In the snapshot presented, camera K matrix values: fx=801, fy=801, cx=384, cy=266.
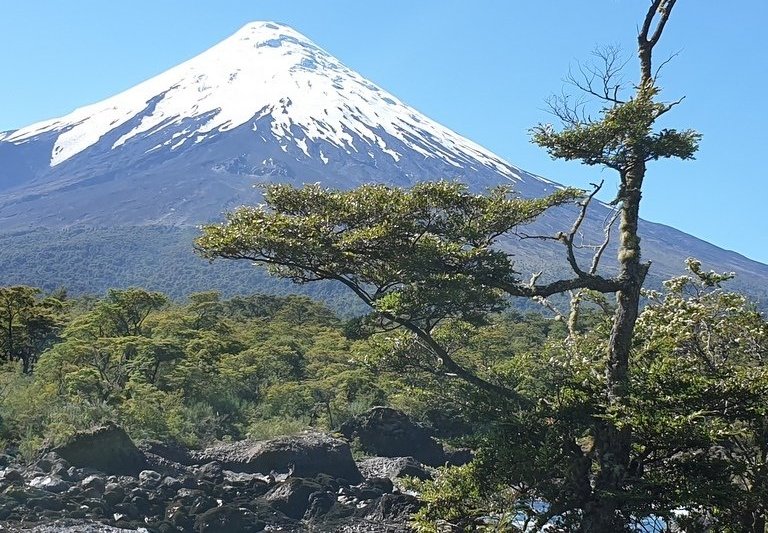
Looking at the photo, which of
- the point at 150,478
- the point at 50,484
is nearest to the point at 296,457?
the point at 150,478

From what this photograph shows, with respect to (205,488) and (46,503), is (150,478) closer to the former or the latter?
(205,488)

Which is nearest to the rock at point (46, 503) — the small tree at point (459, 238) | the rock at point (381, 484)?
the rock at point (381, 484)

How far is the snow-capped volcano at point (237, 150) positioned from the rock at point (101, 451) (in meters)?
90.6

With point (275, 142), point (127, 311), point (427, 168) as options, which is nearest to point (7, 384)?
point (127, 311)

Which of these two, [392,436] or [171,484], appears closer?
[171,484]

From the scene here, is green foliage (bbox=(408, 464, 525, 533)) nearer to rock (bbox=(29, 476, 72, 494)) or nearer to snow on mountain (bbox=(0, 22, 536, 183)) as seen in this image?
rock (bbox=(29, 476, 72, 494))

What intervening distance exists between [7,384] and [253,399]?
7.61 meters

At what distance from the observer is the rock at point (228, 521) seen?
15.8m

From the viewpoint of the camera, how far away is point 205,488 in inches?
734

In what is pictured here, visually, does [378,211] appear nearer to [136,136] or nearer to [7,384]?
[7,384]

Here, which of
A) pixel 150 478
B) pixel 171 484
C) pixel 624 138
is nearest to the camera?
pixel 624 138

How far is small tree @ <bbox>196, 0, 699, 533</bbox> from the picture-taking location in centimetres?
693

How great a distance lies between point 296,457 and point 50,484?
6083mm

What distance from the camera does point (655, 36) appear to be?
7.54 metres
